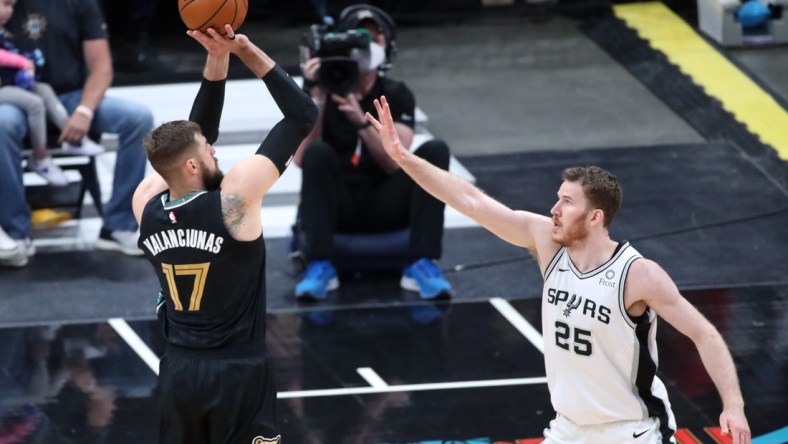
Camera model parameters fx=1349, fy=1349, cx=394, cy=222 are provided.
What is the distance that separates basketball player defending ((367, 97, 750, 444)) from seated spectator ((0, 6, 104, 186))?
378 cm

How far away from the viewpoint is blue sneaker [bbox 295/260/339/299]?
7254 millimetres

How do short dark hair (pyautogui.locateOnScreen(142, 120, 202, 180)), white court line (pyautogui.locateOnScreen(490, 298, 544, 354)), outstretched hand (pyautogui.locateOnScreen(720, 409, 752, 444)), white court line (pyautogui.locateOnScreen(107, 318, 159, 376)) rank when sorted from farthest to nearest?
white court line (pyautogui.locateOnScreen(490, 298, 544, 354))
white court line (pyautogui.locateOnScreen(107, 318, 159, 376))
short dark hair (pyautogui.locateOnScreen(142, 120, 202, 180))
outstretched hand (pyautogui.locateOnScreen(720, 409, 752, 444))

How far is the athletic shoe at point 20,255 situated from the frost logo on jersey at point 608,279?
4.33m

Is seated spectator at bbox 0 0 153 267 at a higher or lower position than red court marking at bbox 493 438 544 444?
higher

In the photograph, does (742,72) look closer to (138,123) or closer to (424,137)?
(424,137)

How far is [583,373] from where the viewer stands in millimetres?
4438

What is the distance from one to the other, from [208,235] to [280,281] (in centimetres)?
330

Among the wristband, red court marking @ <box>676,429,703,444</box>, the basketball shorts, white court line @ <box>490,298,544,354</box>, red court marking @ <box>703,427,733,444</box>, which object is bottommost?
white court line @ <box>490,298,544,354</box>

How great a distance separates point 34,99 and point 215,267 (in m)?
3.77

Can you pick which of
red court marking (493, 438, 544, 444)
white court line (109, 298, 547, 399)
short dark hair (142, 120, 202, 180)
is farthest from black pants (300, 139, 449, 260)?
short dark hair (142, 120, 202, 180)

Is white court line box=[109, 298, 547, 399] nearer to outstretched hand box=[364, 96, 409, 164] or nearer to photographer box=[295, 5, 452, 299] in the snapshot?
photographer box=[295, 5, 452, 299]

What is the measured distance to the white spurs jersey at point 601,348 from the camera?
4.37m

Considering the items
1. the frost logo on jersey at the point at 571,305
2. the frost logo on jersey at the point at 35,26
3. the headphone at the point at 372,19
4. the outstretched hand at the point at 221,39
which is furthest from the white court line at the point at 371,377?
the frost logo on jersey at the point at 35,26

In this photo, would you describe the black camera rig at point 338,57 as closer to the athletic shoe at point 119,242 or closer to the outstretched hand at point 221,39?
the athletic shoe at point 119,242
